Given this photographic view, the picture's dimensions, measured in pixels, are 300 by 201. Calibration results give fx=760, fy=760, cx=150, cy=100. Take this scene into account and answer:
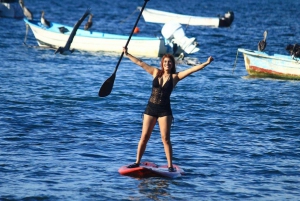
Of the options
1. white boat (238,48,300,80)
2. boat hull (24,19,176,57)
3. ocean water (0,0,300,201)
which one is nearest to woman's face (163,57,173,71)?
ocean water (0,0,300,201)

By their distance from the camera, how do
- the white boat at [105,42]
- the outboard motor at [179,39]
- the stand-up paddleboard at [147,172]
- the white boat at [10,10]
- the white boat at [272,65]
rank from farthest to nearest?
the white boat at [10,10], the white boat at [105,42], the outboard motor at [179,39], the white boat at [272,65], the stand-up paddleboard at [147,172]

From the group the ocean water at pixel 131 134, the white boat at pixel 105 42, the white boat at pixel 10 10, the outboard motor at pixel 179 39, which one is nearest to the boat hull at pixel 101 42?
the white boat at pixel 105 42

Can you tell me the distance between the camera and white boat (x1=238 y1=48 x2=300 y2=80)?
81.2 ft

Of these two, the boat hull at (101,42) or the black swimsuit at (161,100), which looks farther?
the boat hull at (101,42)

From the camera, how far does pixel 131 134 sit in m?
15.6

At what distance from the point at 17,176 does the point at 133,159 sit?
2.24m

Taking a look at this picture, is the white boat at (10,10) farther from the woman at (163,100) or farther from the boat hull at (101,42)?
the woman at (163,100)

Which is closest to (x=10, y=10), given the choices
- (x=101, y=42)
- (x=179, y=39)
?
(x=101, y=42)

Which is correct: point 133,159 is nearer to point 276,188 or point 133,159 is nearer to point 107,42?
point 276,188

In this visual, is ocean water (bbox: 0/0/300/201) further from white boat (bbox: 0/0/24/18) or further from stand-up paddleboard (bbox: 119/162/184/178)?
white boat (bbox: 0/0/24/18)

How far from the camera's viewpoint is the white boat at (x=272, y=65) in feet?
81.2

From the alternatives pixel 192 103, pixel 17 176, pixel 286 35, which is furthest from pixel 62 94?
pixel 286 35

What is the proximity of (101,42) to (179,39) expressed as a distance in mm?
3475

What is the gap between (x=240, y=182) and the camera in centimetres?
1186
